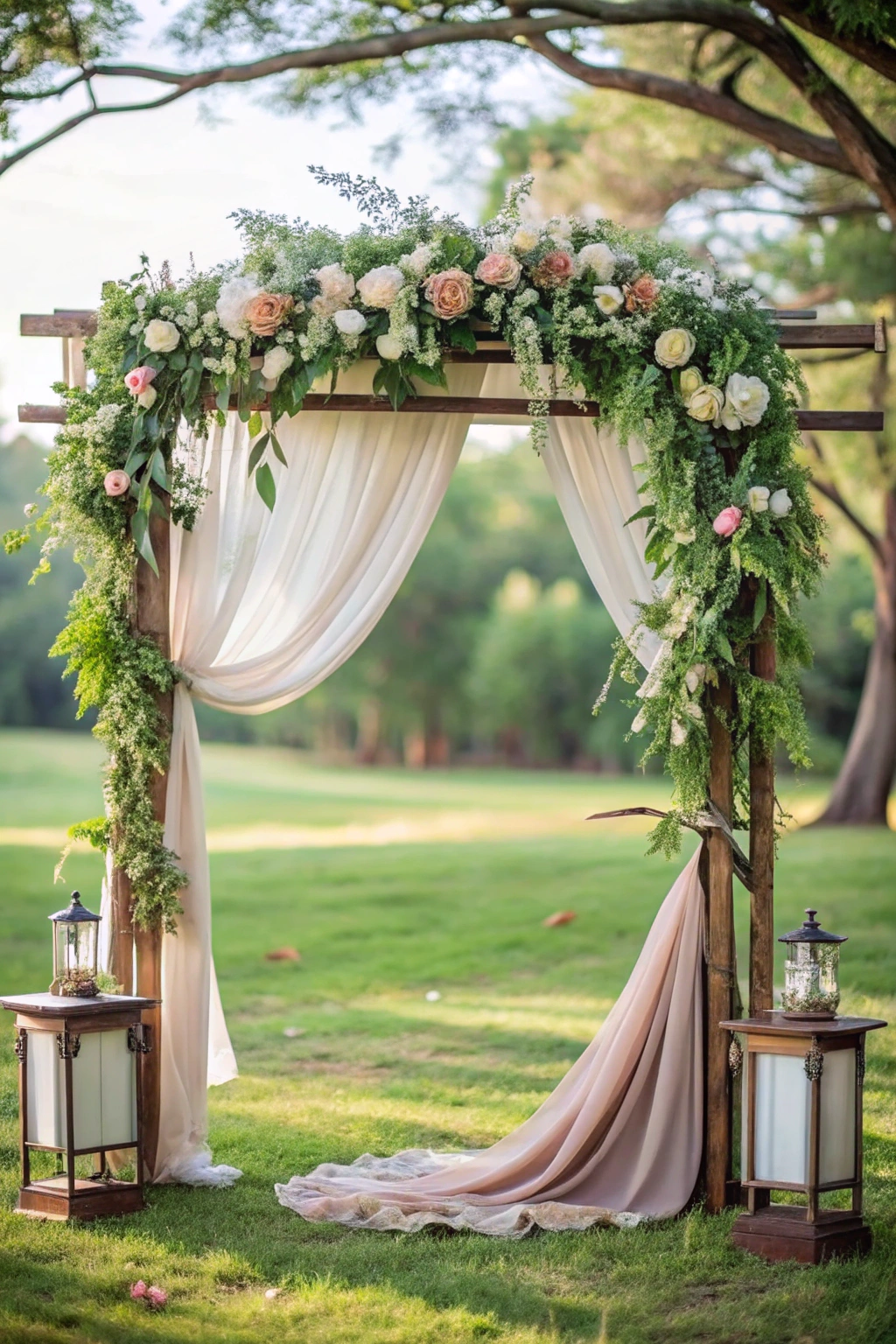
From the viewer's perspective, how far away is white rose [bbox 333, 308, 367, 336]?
16.0 feet

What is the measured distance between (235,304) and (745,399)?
176 cm

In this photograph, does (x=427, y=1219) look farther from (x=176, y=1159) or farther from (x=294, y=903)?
(x=294, y=903)

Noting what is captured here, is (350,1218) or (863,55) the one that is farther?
(863,55)

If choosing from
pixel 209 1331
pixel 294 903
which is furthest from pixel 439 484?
pixel 294 903

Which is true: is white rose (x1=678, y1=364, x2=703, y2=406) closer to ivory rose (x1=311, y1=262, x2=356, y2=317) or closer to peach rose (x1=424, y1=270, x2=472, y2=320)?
peach rose (x1=424, y1=270, x2=472, y2=320)

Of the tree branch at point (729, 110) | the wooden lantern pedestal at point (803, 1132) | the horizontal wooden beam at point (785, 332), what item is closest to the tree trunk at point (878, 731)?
the tree branch at point (729, 110)

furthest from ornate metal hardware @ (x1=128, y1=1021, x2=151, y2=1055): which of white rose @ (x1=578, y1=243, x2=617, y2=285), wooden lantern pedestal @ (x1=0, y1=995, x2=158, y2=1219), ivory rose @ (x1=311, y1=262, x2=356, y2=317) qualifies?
white rose @ (x1=578, y1=243, x2=617, y2=285)

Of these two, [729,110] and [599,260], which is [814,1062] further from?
[729,110]

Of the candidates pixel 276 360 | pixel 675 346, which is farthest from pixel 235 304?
pixel 675 346

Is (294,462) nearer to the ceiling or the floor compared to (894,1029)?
nearer to the ceiling

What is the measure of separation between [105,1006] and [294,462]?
2.04 m

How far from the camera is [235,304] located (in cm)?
494

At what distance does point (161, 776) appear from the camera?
523cm

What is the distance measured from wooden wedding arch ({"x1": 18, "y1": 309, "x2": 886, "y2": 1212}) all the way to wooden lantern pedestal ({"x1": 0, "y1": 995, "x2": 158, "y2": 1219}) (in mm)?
257
